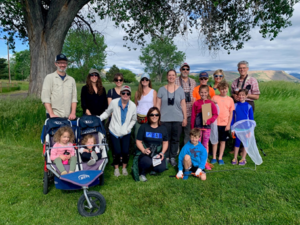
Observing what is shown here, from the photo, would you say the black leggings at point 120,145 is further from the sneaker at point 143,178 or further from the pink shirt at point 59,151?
the pink shirt at point 59,151

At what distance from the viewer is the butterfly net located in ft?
13.2

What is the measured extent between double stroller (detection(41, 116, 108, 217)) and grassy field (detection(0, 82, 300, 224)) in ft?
0.58

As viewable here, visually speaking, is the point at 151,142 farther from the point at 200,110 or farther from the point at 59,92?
the point at 59,92

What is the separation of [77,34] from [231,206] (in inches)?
443

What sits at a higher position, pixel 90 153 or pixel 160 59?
pixel 160 59

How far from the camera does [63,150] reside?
3578 mm

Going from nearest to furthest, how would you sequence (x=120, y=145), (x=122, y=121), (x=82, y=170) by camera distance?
(x=82, y=170) → (x=122, y=121) → (x=120, y=145)

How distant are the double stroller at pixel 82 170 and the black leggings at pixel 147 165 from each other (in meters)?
0.75

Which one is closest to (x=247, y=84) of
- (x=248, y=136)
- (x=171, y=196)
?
(x=248, y=136)

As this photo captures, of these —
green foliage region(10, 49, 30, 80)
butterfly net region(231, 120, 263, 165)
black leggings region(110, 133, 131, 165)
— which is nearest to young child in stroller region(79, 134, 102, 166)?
black leggings region(110, 133, 131, 165)

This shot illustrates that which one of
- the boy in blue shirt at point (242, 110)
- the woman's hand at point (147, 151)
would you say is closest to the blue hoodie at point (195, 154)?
the woman's hand at point (147, 151)

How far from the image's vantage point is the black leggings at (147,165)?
3929 mm

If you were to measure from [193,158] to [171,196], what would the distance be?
1.05 meters

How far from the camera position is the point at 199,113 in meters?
4.38
